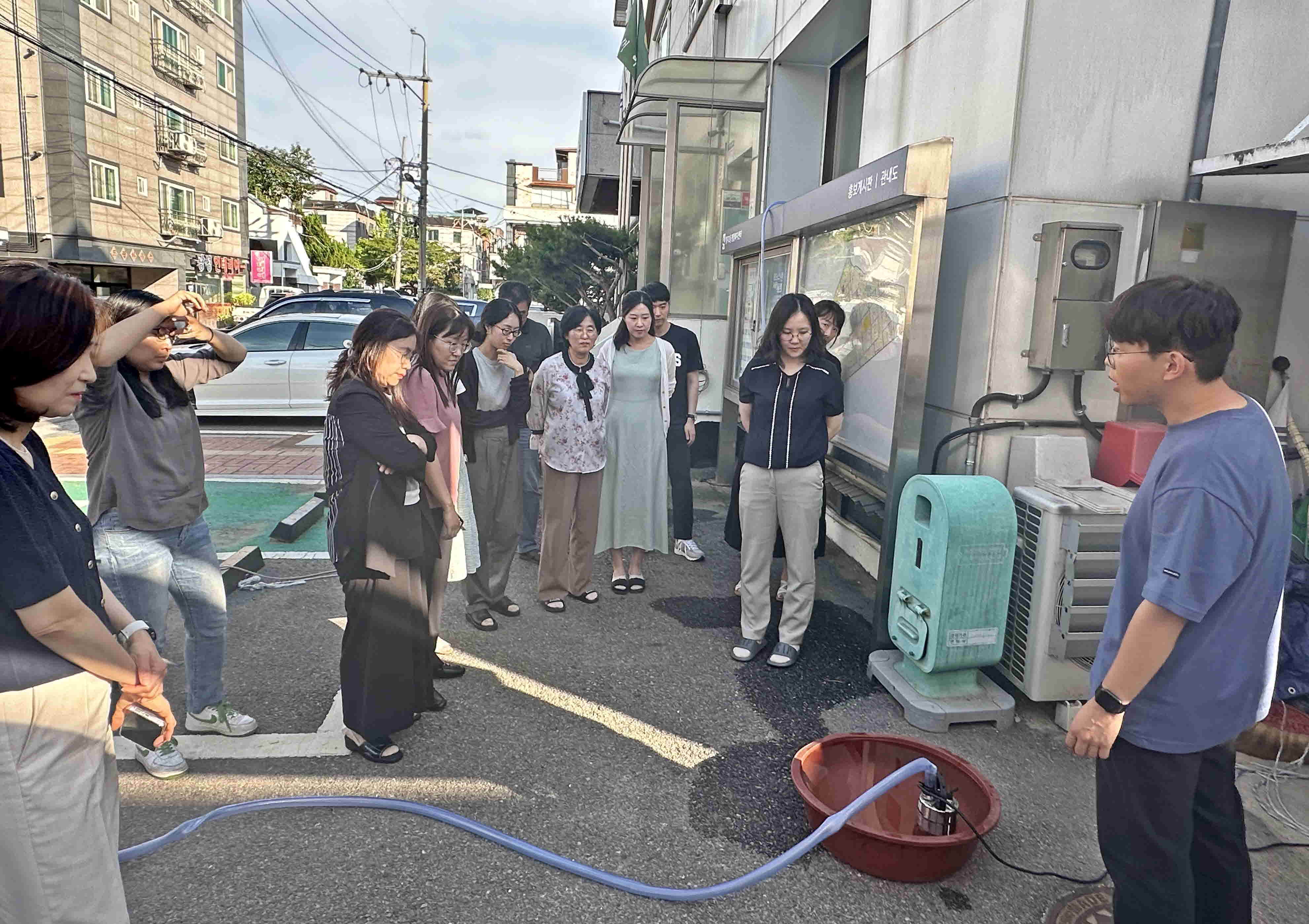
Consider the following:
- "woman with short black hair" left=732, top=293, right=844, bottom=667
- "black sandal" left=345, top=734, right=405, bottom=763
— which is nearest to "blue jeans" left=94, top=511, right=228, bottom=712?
"black sandal" left=345, top=734, right=405, bottom=763

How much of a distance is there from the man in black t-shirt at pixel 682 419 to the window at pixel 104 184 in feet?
99.2

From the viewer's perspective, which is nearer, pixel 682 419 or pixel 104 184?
pixel 682 419

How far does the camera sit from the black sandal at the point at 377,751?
131 inches

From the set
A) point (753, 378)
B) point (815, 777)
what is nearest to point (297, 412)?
point (753, 378)

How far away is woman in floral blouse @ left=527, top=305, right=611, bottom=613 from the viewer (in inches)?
195

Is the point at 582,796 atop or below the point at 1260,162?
below

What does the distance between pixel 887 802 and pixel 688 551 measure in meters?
3.26

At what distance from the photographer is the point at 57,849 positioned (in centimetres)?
162

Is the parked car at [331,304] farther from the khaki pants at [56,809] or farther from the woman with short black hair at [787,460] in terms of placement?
the khaki pants at [56,809]

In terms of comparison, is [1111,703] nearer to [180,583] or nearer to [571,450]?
[180,583]

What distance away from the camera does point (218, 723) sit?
11.5 ft

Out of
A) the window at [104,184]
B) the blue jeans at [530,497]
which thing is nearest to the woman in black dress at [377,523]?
the blue jeans at [530,497]

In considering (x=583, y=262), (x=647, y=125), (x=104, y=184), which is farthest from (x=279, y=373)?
(x=104, y=184)

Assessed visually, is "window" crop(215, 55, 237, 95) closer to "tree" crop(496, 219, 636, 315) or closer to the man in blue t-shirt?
"tree" crop(496, 219, 636, 315)
